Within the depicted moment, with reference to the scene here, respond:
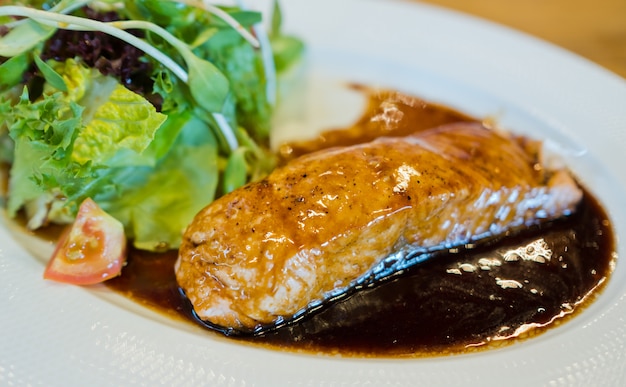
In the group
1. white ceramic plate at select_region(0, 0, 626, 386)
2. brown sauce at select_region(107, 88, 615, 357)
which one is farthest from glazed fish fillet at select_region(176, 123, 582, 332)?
white ceramic plate at select_region(0, 0, 626, 386)

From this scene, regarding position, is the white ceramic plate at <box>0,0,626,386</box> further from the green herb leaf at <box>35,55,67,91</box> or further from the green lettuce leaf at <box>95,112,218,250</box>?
the green herb leaf at <box>35,55,67,91</box>

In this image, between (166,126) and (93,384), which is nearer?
(93,384)

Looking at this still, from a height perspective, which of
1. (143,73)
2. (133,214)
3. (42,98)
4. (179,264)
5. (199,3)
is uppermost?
(199,3)

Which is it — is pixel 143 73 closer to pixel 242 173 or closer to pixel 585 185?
pixel 242 173

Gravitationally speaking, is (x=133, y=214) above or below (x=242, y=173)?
below

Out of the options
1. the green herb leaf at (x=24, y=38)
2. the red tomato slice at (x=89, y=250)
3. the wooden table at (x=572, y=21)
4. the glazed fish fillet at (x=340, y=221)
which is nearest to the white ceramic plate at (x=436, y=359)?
the red tomato slice at (x=89, y=250)

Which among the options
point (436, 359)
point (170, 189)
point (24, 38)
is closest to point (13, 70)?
point (24, 38)

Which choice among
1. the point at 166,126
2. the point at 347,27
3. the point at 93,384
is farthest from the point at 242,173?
the point at 347,27

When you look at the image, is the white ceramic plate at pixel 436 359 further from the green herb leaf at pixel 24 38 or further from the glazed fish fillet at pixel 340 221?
the green herb leaf at pixel 24 38
